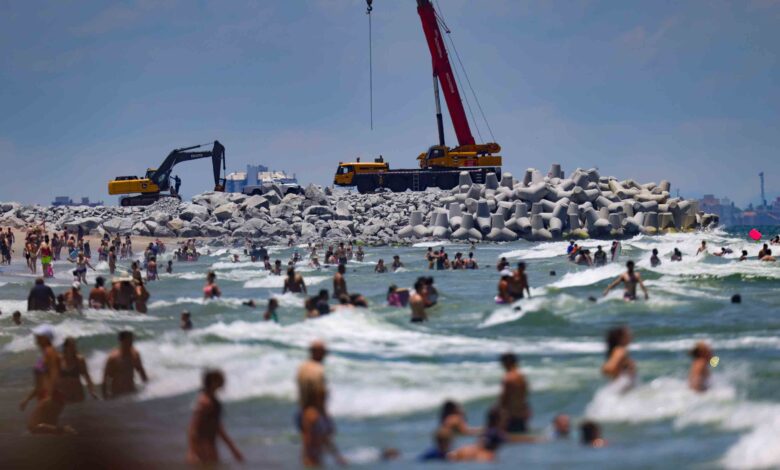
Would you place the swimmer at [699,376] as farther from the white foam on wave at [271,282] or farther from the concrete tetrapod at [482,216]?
the concrete tetrapod at [482,216]

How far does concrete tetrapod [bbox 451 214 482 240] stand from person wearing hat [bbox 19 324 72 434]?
43.7m

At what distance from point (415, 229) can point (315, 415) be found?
4826cm

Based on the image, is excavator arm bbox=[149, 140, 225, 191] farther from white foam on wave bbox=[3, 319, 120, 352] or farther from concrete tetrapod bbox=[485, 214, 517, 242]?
white foam on wave bbox=[3, 319, 120, 352]

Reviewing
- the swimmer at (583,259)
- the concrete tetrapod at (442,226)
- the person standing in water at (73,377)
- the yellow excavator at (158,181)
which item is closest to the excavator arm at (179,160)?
the yellow excavator at (158,181)

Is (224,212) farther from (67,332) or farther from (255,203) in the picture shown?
(67,332)

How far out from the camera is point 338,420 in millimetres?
8555

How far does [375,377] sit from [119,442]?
2355 mm

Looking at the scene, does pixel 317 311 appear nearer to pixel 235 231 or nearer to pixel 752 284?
→ pixel 752 284

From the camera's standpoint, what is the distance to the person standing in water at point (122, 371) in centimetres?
1123

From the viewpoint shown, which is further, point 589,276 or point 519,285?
point 589,276

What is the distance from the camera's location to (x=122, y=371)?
37.1 ft

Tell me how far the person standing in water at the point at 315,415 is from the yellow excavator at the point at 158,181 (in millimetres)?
59512

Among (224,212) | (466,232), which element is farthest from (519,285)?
(224,212)

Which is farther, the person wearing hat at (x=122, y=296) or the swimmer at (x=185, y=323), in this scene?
the person wearing hat at (x=122, y=296)
